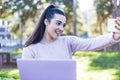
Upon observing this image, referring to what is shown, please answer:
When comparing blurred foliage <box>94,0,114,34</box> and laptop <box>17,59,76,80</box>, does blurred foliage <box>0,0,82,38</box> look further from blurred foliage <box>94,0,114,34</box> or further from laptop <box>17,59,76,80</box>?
laptop <box>17,59,76,80</box>

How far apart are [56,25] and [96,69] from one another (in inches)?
249

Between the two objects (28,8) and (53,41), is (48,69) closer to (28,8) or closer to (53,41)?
(53,41)

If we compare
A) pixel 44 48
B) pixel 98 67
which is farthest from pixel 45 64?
pixel 98 67

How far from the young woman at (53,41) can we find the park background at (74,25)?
211 inches

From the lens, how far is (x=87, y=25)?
80.0 feet

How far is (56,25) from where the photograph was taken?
1933 millimetres

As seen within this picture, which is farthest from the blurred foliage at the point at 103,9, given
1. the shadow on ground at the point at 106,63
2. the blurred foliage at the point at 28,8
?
the shadow on ground at the point at 106,63

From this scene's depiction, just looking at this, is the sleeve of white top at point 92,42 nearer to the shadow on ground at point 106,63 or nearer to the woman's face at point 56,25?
the woman's face at point 56,25

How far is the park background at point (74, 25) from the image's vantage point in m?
8.76

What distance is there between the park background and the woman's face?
17.9 ft

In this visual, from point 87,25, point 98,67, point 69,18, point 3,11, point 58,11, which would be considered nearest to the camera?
point 58,11

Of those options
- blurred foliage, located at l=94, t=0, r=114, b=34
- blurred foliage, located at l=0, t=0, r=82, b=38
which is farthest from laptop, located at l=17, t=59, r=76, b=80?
blurred foliage, located at l=0, t=0, r=82, b=38

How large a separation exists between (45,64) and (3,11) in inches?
680

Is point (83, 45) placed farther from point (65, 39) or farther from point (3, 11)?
point (3, 11)
